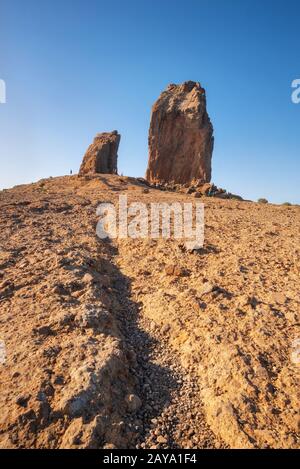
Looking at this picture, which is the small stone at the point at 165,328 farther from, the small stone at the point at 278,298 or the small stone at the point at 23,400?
the small stone at the point at 23,400

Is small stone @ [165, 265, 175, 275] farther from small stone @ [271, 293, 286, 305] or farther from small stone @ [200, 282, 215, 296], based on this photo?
small stone @ [271, 293, 286, 305]

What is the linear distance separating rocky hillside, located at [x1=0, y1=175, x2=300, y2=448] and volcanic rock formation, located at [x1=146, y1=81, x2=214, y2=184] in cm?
2251

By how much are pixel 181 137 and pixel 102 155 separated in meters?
8.93

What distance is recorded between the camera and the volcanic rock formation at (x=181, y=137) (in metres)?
32.2

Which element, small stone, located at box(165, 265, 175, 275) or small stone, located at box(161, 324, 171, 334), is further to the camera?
small stone, located at box(165, 265, 175, 275)

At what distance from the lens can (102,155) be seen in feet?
117

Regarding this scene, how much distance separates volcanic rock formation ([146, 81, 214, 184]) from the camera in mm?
32219

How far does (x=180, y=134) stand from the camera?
33375 millimetres

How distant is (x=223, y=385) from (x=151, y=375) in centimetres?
130

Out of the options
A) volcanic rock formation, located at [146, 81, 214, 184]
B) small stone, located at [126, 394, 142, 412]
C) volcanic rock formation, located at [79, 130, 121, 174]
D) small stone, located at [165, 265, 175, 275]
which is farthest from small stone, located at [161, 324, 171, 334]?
volcanic rock formation, located at [79, 130, 121, 174]

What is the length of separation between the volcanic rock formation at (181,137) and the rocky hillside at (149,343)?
22513mm

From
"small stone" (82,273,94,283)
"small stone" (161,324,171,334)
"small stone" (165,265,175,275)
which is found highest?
"small stone" (165,265,175,275)

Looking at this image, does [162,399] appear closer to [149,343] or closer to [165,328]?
[149,343]

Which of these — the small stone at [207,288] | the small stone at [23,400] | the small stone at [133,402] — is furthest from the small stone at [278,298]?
the small stone at [23,400]
